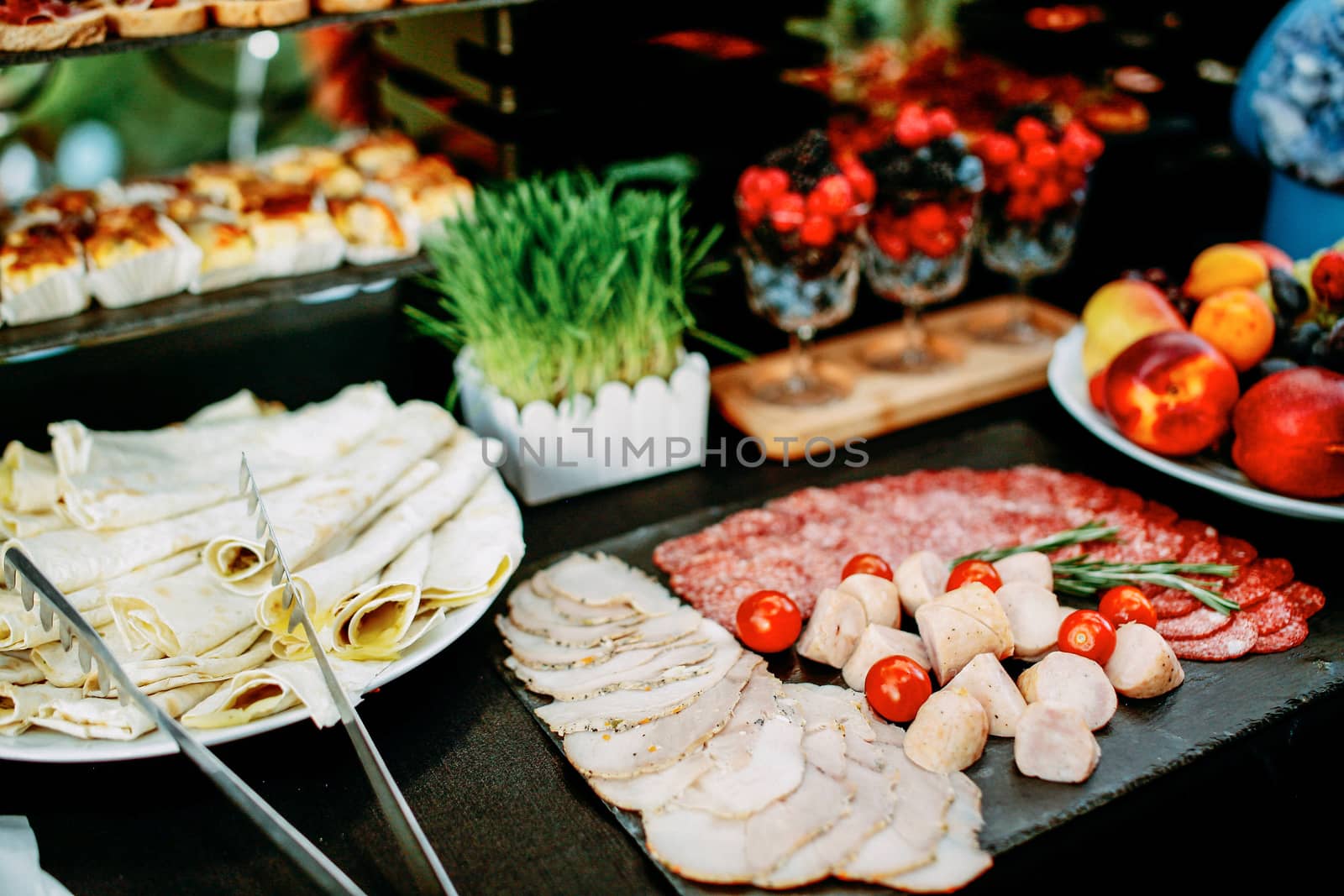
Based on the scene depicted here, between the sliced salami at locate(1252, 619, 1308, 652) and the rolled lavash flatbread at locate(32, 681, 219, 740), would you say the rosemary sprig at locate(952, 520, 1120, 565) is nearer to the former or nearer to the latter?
the sliced salami at locate(1252, 619, 1308, 652)

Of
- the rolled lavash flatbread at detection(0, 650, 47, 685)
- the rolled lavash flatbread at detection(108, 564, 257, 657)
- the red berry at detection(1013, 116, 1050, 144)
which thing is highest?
the red berry at detection(1013, 116, 1050, 144)

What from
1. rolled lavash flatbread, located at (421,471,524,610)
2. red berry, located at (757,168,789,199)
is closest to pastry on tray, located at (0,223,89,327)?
rolled lavash flatbread, located at (421,471,524,610)

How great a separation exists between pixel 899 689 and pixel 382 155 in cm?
157

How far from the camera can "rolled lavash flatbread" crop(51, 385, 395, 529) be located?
56.3 inches

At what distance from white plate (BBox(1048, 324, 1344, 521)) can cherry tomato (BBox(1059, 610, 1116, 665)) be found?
17.6 inches

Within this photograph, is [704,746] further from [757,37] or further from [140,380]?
[757,37]

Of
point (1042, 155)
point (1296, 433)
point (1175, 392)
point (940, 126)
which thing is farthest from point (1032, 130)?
point (1296, 433)

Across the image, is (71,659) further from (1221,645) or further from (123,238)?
(1221,645)

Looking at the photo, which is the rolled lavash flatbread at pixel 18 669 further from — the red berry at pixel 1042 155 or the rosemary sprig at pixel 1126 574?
the red berry at pixel 1042 155

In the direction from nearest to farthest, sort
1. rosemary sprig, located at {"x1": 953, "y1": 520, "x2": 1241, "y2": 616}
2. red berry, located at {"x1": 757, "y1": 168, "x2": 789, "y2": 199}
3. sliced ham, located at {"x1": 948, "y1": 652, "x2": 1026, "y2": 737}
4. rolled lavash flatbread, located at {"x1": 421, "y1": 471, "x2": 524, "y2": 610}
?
1. sliced ham, located at {"x1": 948, "y1": 652, "x2": 1026, "y2": 737}
2. rolled lavash flatbread, located at {"x1": 421, "y1": 471, "x2": 524, "y2": 610}
3. rosemary sprig, located at {"x1": 953, "y1": 520, "x2": 1241, "y2": 616}
4. red berry, located at {"x1": 757, "y1": 168, "x2": 789, "y2": 199}

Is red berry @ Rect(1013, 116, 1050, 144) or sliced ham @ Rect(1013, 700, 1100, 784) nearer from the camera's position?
sliced ham @ Rect(1013, 700, 1100, 784)

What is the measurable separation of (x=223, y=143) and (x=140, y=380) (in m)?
1.76

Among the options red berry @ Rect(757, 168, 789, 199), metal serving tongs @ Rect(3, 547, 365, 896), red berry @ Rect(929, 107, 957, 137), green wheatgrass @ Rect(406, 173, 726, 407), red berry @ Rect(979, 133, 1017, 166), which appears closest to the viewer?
metal serving tongs @ Rect(3, 547, 365, 896)

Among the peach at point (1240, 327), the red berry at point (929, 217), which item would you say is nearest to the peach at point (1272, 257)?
the peach at point (1240, 327)
